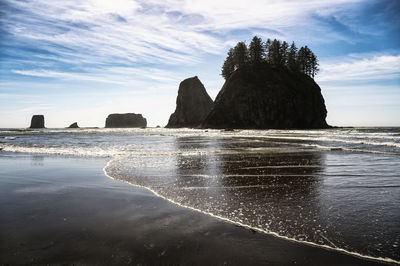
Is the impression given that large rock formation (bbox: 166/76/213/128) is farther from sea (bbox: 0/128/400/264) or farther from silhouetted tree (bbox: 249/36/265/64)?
sea (bbox: 0/128/400/264)

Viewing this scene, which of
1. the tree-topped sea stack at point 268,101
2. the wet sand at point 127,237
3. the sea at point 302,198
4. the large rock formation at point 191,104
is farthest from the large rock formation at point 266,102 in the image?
the wet sand at point 127,237

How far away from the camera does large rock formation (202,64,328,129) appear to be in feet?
236

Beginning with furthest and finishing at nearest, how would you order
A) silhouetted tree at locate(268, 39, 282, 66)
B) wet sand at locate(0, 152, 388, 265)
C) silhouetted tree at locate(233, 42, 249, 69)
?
1. silhouetted tree at locate(233, 42, 249, 69)
2. silhouetted tree at locate(268, 39, 282, 66)
3. wet sand at locate(0, 152, 388, 265)

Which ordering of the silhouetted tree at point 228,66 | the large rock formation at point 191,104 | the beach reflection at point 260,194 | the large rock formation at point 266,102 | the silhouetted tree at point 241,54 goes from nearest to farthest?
the beach reflection at point 260,194, the large rock formation at point 266,102, the silhouetted tree at point 241,54, the silhouetted tree at point 228,66, the large rock formation at point 191,104

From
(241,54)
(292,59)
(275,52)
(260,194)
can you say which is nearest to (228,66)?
(241,54)

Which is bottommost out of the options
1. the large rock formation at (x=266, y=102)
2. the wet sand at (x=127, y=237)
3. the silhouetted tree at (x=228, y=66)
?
the wet sand at (x=127, y=237)

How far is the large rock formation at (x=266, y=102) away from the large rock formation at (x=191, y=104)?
33.5 m

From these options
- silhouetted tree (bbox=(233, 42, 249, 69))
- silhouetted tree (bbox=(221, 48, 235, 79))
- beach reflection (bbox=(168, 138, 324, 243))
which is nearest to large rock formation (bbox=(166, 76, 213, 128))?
silhouetted tree (bbox=(221, 48, 235, 79))

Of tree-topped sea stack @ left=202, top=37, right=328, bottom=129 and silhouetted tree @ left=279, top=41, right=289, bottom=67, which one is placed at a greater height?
silhouetted tree @ left=279, top=41, right=289, bottom=67

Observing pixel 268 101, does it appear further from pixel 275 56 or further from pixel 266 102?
pixel 275 56

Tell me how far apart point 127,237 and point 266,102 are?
7220cm

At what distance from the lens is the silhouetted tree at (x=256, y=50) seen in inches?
3337

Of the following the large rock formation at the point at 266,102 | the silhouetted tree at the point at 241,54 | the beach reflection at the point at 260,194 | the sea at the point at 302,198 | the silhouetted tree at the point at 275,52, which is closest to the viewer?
the sea at the point at 302,198

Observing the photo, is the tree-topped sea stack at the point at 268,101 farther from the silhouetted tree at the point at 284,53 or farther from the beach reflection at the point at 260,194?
the beach reflection at the point at 260,194
